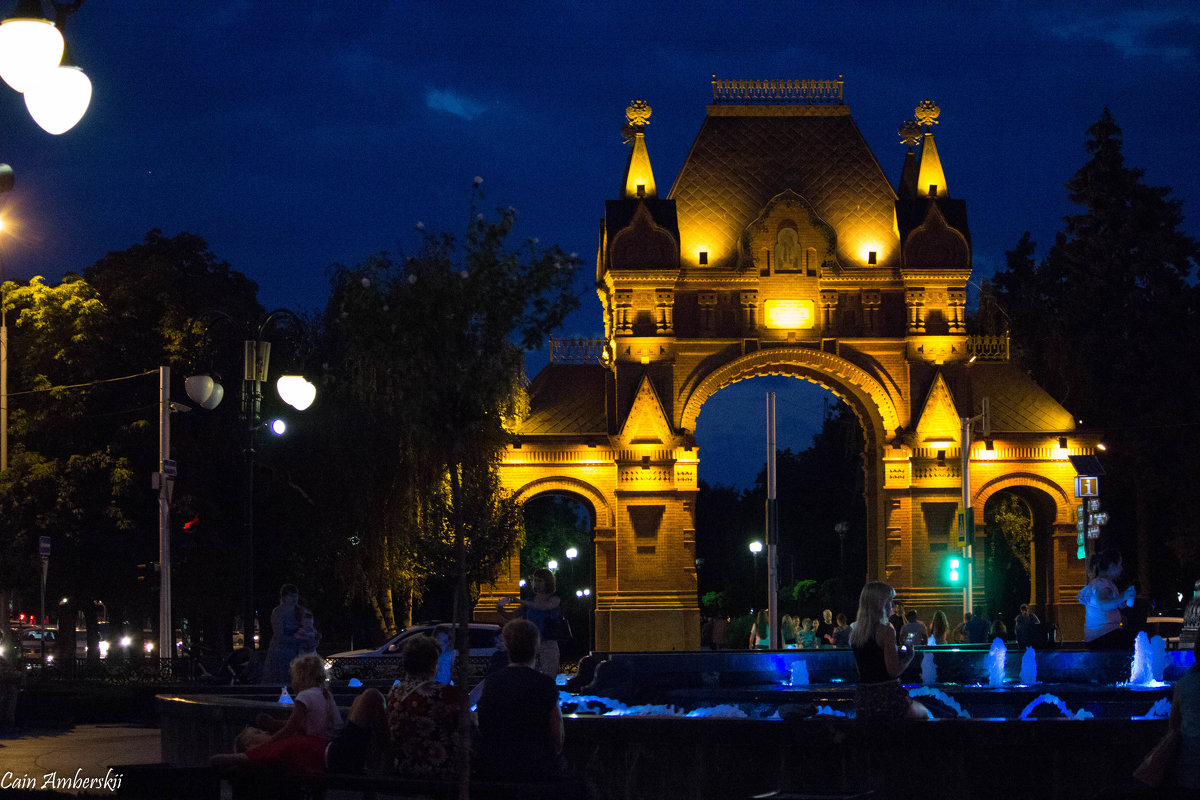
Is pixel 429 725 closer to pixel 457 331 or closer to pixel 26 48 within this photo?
pixel 457 331

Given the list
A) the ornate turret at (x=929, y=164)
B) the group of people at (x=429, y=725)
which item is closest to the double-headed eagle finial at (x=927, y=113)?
the ornate turret at (x=929, y=164)

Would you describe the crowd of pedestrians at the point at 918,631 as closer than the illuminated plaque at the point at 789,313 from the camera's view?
Yes

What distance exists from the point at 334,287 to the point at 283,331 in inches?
73.5

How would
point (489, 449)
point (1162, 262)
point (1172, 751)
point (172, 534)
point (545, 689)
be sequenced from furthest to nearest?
point (1162, 262)
point (489, 449)
point (172, 534)
point (545, 689)
point (1172, 751)

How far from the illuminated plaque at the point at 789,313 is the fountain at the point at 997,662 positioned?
23.3m

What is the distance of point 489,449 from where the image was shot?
38562 millimetres

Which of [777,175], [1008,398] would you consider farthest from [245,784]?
[1008,398]

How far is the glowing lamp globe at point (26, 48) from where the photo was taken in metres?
6.71

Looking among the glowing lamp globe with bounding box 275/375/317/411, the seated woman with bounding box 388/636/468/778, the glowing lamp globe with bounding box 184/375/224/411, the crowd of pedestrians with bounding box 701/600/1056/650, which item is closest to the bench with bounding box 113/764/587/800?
the seated woman with bounding box 388/636/468/778

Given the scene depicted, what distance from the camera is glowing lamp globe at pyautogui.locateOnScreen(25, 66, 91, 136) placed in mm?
6914

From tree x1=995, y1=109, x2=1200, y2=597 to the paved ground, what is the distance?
33269 mm

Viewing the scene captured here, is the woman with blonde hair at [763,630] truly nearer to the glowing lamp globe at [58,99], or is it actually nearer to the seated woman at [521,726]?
the seated woman at [521,726]

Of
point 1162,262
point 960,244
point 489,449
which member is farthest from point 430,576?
point 1162,262

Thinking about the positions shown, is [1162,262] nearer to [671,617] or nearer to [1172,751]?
[671,617]
